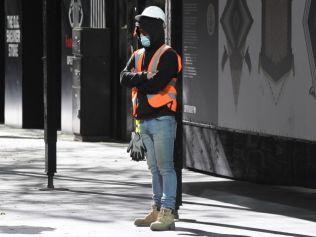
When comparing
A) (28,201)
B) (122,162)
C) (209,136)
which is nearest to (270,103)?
(209,136)

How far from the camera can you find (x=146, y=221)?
32.2 feet

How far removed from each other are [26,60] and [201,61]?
26.4ft

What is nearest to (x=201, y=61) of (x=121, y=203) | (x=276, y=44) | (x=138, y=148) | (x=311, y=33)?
(x=276, y=44)

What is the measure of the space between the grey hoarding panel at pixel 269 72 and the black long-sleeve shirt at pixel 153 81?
2.24 m

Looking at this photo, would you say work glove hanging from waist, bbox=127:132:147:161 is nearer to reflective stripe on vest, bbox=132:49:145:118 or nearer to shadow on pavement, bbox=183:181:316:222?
reflective stripe on vest, bbox=132:49:145:118

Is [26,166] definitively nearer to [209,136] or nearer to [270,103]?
[209,136]

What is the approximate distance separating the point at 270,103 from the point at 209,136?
181 centimetres

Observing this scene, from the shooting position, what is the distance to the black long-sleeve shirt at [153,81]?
375 inches

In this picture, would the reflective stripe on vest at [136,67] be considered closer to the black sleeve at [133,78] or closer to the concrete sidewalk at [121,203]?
the black sleeve at [133,78]

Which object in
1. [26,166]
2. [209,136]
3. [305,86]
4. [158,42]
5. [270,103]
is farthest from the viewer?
[26,166]

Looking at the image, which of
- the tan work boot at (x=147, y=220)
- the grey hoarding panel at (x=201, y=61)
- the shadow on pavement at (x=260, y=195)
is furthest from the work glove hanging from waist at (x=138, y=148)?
the grey hoarding panel at (x=201, y=61)

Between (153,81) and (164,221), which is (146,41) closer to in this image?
(153,81)

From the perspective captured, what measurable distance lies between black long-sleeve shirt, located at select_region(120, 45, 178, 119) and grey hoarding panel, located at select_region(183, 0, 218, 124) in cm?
391

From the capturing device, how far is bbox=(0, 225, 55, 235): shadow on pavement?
9.47m
